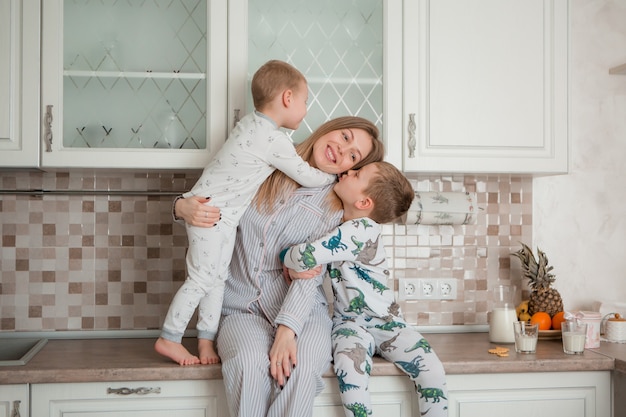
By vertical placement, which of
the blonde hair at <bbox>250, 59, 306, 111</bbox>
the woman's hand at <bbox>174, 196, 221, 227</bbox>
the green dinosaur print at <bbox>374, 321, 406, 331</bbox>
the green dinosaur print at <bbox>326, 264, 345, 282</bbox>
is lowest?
the green dinosaur print at <bbox>374, 321, 406, 331</bbox>

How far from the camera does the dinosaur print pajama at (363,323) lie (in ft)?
5.78

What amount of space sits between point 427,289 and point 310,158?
0.75m

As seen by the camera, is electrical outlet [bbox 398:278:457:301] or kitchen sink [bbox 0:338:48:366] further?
electrical outlet [bbox 398:278:457:301]

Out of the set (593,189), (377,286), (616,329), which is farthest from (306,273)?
(593,189)

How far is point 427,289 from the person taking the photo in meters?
2.41

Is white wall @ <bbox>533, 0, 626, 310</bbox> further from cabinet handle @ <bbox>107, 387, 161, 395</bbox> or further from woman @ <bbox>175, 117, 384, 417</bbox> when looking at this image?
cabinet handle @ <bbox>107, 387, 161, 395</bbox>

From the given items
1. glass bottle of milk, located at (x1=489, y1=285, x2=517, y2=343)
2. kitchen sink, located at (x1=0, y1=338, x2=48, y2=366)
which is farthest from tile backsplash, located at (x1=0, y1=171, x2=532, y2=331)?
glass bottle of milk, located at (x1=489, y1=285, x2=517, y2=343)

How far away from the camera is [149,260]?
231cm

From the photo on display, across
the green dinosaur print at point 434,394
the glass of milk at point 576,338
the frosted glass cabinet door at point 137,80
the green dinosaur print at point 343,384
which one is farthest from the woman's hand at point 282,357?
the glass of milk at point 576,338

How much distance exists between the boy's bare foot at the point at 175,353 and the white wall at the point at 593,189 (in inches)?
54.8

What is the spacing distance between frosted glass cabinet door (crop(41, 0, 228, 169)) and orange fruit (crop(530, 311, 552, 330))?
48.7 inches

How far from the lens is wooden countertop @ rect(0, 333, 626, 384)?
1.76 meters

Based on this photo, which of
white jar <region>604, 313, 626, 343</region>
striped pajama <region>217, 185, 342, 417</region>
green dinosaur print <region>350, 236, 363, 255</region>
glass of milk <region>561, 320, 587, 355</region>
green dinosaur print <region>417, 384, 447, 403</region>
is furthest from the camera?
white jar <region>604, 313, 626, 343</region>

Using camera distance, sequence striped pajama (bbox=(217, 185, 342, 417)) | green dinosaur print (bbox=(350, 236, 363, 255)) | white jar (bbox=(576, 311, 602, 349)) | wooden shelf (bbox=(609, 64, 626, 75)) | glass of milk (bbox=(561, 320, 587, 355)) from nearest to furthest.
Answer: striped pajama (bbox=(217, 185, 342, 417))
green dinosaur print (bbox=(350, 236, 363, 255))
glass of milk (bbox=(561, 320, 587, 355))
white jar (bbox=(576, 311, 602, 349))
wooden shelf (bbox=(609, 64, 626, 75))
